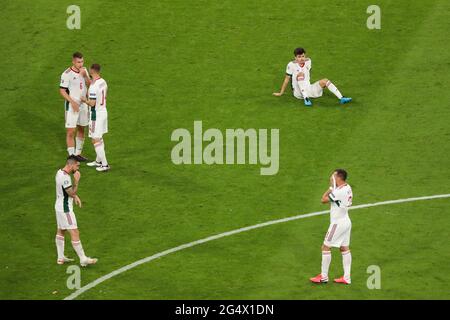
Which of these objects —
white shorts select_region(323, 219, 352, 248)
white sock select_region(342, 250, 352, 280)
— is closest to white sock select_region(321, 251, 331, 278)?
white shorts select_region(323, 219, 352, 248)

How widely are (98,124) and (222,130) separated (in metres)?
3.52

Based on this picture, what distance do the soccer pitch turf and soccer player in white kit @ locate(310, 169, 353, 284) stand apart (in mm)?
504

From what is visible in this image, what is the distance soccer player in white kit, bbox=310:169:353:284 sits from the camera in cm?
2409

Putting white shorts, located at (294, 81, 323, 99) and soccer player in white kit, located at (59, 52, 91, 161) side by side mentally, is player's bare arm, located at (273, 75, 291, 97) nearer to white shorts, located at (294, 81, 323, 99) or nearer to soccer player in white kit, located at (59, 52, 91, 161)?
white shorts, located at (294, 81, 323, 99)

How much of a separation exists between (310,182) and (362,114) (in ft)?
12.1

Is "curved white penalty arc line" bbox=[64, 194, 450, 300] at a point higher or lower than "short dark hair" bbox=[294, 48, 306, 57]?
lower

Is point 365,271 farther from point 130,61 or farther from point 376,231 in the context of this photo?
point 130,61

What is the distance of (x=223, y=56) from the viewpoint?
34500 millimetres

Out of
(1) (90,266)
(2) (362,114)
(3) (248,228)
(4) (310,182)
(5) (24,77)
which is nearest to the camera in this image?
(1) (90,266)

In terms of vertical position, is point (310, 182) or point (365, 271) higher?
point (310, 182)

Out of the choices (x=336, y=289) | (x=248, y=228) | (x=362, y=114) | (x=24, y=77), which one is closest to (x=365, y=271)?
(x=336, y=289)

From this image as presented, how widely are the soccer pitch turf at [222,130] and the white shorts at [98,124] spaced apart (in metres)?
0.98

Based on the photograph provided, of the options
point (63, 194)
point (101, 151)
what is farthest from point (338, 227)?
point (101, 151)
